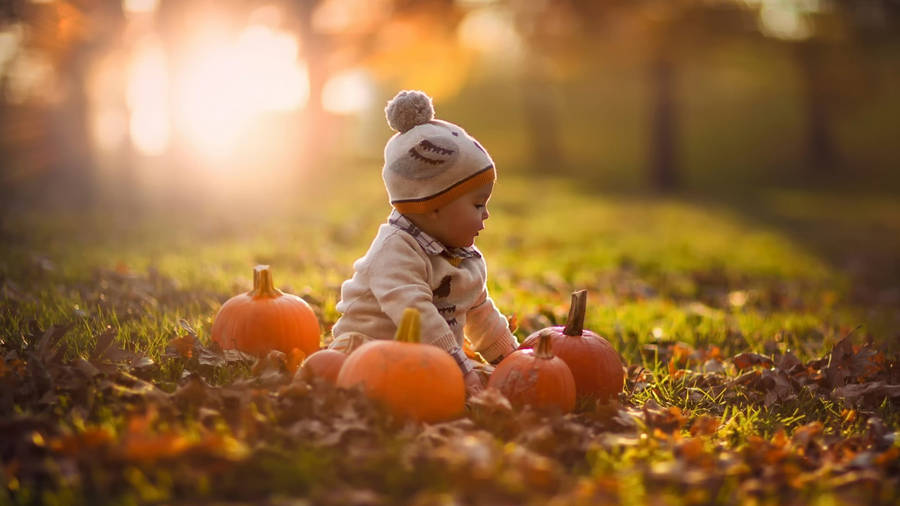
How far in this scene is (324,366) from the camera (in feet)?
11.2

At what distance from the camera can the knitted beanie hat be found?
354cm

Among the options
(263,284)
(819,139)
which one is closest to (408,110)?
(263,284)

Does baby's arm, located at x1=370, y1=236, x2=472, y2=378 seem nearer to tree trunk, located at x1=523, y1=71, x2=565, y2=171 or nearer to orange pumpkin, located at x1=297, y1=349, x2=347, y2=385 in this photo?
orange pumpkin, located at x1=297, y1=349, x2=347, y2=385

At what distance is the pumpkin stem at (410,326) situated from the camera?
3.20 meters

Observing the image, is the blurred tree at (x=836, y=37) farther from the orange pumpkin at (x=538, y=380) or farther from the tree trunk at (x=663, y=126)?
the orange pumpkin at (x=538, y=380)

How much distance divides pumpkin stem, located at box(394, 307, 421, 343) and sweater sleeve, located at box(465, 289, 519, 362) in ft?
2.90

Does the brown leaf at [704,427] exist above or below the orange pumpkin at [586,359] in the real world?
below

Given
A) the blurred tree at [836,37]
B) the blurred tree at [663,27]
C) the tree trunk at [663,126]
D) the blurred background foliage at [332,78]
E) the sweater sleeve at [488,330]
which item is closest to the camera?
the sweater sleeve at [488,330]

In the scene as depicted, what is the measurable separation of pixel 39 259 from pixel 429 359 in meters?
4.68

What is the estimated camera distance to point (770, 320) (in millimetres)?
6062

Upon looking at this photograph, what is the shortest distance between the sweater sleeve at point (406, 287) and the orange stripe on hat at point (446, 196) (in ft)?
0.53

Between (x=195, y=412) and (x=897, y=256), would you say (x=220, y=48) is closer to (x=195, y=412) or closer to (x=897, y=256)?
(x=897, y=256)

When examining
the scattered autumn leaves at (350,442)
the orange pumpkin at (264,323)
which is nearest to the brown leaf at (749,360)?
the scattered autumn leaves at (350,442)

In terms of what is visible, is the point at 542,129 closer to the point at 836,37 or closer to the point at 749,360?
the point at 836,37
